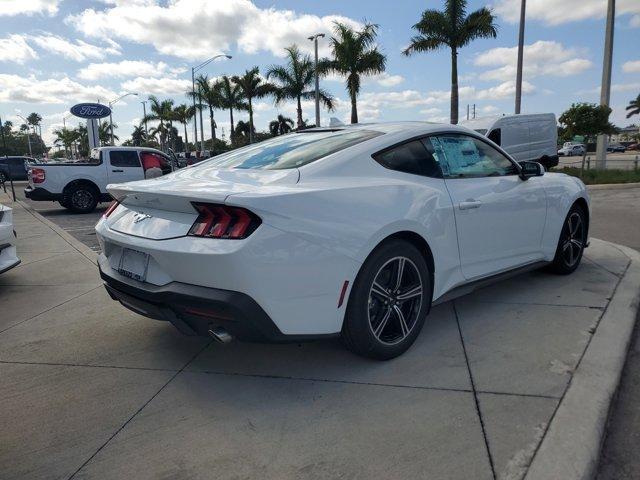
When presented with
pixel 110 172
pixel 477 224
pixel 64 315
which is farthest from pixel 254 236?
pixel 110 172

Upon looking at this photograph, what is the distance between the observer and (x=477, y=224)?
360cm

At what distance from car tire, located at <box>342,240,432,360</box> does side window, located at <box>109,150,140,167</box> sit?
1230 cm

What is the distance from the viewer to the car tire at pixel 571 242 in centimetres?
477

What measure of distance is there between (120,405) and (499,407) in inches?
79.8

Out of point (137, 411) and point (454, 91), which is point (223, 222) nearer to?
point (137, 411)

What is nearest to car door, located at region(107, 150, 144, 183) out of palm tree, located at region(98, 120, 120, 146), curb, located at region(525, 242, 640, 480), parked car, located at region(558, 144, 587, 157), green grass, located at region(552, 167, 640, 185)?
curb, located at region(525, 242, 640, 480)

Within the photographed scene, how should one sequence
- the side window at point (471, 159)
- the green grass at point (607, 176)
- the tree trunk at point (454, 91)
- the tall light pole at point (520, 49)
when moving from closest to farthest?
the side window at point (471, 159) → the green grass at point (607, 176) → the tall light pole at point (520, 49) → the tree trunk at point (454, 91)

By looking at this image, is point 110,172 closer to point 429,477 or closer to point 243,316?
point 243,316

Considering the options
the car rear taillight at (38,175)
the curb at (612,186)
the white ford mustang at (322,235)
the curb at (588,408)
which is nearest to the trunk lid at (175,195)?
the white ford mustang at (322,235)

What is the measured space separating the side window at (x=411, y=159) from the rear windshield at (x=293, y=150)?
0.66ft

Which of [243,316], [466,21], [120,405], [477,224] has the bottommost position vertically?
[120,405]

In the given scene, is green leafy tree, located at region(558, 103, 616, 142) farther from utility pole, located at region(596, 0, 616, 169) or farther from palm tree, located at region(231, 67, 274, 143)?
palm tree, located at region(231, 67, 274, 143)

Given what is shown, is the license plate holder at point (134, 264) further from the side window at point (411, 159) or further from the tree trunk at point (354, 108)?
the tree trunk at point (354, 108)

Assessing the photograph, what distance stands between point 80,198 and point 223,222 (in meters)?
12.2
